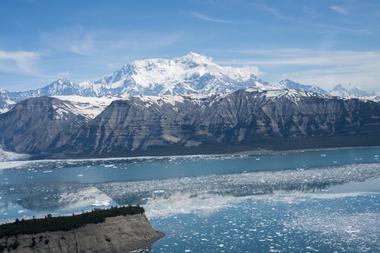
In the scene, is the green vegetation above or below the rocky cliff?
above

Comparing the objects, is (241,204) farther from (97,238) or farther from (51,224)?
(51,224)

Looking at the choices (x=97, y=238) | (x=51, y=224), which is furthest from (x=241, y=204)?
(x=51, y=224)

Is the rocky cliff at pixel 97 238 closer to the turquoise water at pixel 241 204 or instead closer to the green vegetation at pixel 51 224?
the green vegetation at pixel 51 224

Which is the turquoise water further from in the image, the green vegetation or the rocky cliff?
the green vegetation

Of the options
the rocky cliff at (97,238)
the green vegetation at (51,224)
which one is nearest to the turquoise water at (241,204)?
the rocky cliff at (97,238)

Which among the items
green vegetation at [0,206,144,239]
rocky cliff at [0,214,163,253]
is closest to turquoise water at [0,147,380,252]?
rocky cliff at [0,214,163,253]

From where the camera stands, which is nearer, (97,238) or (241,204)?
(97,238)
